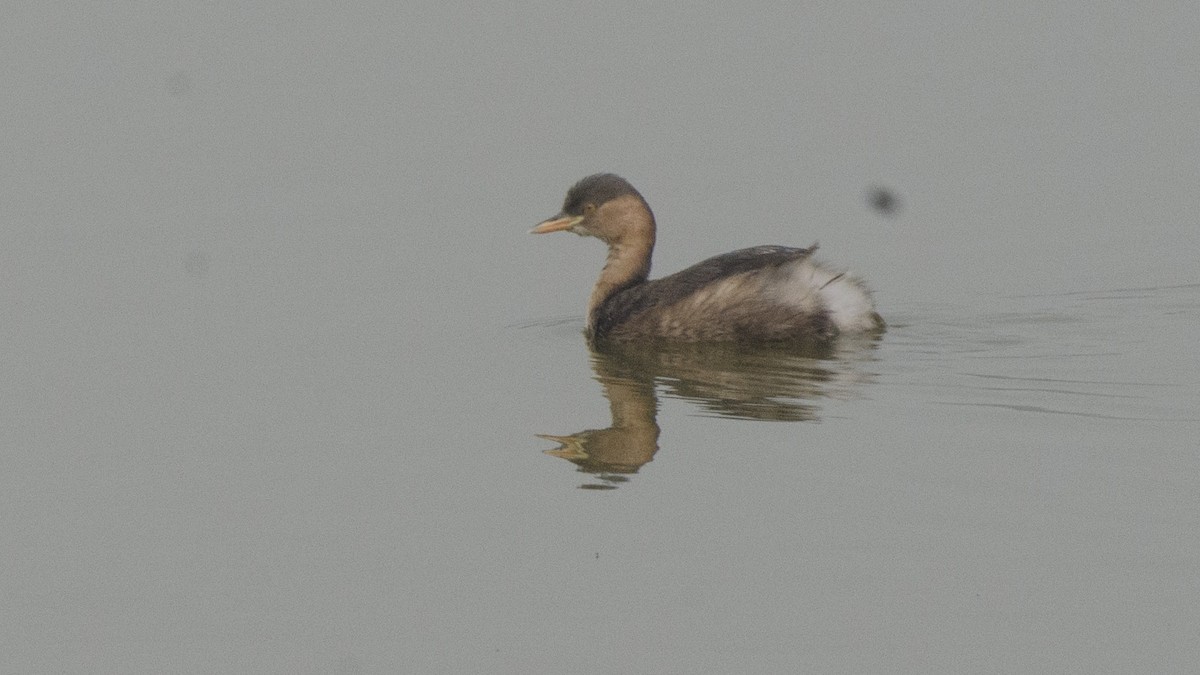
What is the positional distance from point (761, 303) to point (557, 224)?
5.55ft

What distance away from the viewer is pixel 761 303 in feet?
34.6

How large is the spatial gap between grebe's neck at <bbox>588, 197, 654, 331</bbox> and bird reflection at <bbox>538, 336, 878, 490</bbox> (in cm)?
90

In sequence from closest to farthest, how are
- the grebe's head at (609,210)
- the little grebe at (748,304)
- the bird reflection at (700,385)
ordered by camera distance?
the bird reflection at (700,385), the little grebe at (748,304), the grebe's head at (609,210)

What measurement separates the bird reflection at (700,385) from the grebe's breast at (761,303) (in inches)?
3.4

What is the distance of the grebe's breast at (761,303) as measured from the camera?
34.6 ft

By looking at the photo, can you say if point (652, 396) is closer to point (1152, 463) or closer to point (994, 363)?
point (994, 363)

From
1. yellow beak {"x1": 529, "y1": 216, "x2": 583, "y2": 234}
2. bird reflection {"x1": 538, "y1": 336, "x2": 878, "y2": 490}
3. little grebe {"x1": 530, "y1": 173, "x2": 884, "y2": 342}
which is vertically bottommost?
bird reflection {"x1": 538, "y1": 336, "x2": 878, "y2": 490}

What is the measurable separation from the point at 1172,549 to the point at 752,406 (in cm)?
295

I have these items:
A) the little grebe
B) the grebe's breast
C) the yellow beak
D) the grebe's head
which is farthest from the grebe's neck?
the grebe's breast

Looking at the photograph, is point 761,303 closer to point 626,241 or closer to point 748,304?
point 748,304

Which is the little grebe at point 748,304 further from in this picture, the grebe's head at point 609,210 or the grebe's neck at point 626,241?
the grebe's head at point 609,210

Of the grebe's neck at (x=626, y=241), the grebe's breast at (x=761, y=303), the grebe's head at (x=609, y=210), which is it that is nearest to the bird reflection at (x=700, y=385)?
the grebe's breast at (x=761, y=303)

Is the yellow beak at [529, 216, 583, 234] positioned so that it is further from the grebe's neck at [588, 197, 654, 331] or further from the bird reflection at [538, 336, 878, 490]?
the bird reflection at [538, 336, 878, 490]

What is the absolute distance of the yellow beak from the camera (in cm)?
1170
